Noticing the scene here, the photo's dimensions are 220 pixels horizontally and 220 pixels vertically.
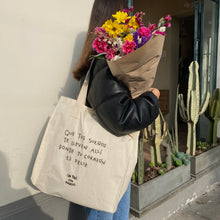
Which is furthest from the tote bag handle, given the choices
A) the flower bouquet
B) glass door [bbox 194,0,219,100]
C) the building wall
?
the building wall

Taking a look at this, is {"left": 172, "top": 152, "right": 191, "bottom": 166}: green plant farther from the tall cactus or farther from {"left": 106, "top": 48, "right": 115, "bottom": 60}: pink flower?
{"left": 106, "top": 48, "right": 115, "bottom": 60}: pink flower

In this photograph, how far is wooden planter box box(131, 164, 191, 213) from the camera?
1774 mm

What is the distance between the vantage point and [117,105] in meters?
0.94

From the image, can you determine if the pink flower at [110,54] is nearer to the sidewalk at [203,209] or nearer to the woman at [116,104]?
the woman at [116,104]

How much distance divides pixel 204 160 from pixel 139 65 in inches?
81.0

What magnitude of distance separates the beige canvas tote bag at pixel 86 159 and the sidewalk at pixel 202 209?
3.72 feet

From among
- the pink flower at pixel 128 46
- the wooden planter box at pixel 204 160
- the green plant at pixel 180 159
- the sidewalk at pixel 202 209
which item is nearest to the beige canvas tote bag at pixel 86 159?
the pink flower at pixel 128 46

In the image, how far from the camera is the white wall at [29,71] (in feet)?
4.24

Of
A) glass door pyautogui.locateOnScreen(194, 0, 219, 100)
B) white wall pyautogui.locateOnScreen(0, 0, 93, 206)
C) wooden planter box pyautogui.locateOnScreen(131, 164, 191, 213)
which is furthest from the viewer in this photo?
glass door pyautogui.locateOnScreen(194, 0, 219, 100)

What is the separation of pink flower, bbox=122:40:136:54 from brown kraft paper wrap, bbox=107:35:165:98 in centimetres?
4

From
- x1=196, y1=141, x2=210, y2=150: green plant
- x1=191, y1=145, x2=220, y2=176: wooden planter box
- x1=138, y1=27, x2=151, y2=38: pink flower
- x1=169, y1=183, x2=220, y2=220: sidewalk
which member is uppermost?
x1=138, y1=27, x2=151, y2=38: pink flower

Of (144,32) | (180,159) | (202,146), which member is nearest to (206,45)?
(202,146)

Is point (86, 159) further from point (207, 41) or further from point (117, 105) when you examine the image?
point (207, 41)

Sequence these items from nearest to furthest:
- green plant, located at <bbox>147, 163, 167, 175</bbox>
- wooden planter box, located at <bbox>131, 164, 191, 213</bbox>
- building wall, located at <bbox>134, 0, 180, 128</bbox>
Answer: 1. wooden planter box, located at <bbox>131, 164, 191, 213</bbox>
2. green plant, located at <bbox>147, 163, 167, 175</bbox>
3. building wall, located at <bbox>134, 0, 180, 128</bbox>
